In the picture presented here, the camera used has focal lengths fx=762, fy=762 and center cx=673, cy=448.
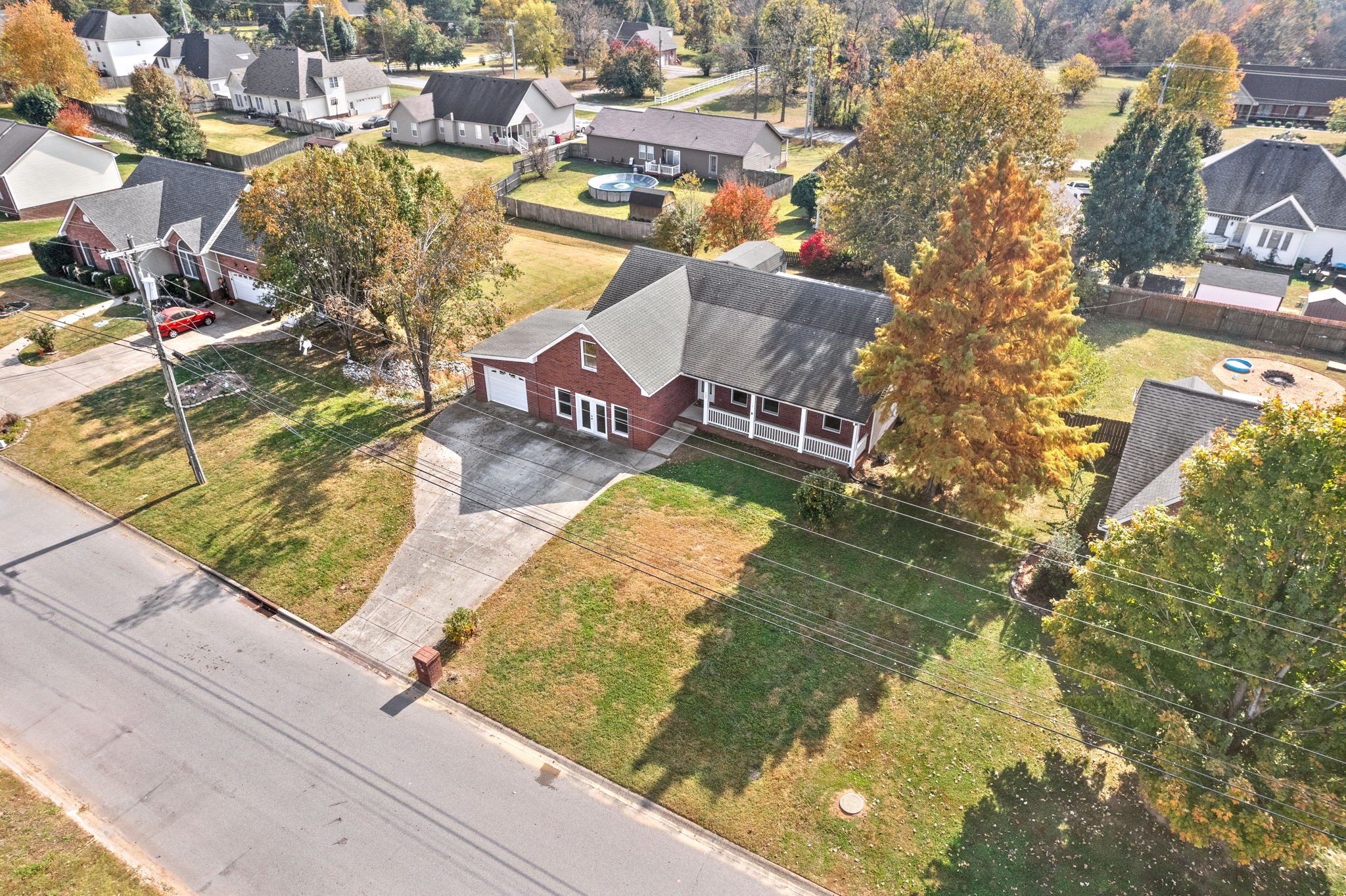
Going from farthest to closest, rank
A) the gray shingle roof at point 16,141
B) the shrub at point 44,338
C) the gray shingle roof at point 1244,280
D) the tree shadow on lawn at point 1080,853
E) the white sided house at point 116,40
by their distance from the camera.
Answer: the white sided house at point 116,40 → the gray shingle roof at point 16,141 → the gray shingle roof at point 1244,280 → the shrub at point 44,338 → the tree shadow on lawn at point 1080,853

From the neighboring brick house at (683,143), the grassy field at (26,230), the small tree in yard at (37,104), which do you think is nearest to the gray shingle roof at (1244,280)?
the neighboring brick house at (683,143)

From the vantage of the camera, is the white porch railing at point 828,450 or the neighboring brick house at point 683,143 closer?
the white porch railing at point 828,450

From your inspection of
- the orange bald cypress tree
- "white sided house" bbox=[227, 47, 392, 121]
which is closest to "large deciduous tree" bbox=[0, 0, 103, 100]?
"white sided house" bbox=[227, 47, 392, 121]

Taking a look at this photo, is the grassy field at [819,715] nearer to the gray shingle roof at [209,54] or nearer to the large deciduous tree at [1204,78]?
the large deciduous tree at [1204,78]

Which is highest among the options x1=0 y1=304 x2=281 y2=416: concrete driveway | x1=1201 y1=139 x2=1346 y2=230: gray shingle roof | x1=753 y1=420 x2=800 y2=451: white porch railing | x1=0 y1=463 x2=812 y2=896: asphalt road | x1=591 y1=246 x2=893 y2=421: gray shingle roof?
x1=1201 y1=139 x2=1346 y2=230: gray shingle roof

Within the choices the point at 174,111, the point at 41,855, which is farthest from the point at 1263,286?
the point at 174,111

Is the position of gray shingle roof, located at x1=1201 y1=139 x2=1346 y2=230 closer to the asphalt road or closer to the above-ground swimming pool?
the above-ground swimming pool

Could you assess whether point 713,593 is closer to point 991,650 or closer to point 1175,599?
point 991,650
